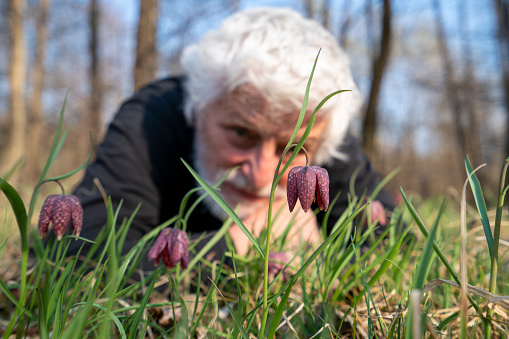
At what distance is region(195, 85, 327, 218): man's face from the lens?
1391 millimetres

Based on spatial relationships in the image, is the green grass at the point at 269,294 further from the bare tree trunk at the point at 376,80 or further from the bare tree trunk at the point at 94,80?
the bare tree trunk at the point at 94,80

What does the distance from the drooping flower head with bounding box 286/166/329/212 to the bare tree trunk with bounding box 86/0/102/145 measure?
19.6 ft

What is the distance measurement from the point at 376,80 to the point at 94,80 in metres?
5.37

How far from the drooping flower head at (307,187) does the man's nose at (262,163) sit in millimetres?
789

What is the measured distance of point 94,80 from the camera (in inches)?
A: 272

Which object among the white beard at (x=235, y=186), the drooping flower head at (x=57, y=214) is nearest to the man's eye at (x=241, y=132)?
the white beard at (x=235, y=186)

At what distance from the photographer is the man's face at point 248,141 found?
1391mm

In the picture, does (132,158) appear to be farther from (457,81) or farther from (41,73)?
(457,81)

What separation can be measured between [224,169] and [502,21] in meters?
6.72

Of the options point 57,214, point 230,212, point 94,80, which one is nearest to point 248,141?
point 57,214

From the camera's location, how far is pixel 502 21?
623 centimetres

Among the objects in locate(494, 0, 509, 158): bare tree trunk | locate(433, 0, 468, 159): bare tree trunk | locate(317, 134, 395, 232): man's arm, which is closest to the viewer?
locate(317, 134, 395, 232): man's arm

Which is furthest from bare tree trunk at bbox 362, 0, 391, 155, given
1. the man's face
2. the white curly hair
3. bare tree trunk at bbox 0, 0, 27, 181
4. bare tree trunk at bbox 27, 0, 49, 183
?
bare tree trunk at bbox 27, 0, 49, 183

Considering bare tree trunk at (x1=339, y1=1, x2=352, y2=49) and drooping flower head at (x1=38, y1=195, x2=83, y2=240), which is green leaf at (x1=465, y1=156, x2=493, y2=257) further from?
bare tree trunk at (x1=339, y1=1, x2=352, y2=49)
